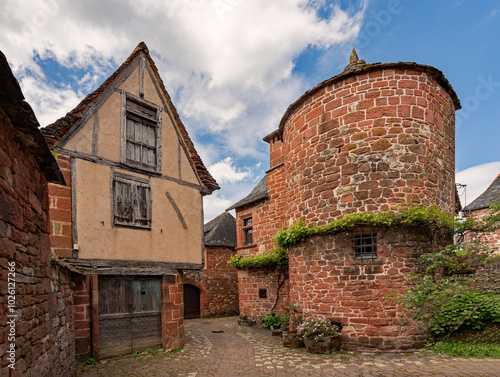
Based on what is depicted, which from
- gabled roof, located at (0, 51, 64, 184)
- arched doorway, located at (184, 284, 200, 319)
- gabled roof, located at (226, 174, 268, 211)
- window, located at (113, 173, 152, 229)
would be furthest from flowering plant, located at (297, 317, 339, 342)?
arched doorway, located at (184, 284, 200, 319)

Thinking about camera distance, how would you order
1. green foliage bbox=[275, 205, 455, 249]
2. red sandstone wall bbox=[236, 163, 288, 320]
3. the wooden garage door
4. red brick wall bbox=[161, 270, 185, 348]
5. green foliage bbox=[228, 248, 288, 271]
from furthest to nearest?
red sandstone wall bbox=[236, 163, 288, 320]
green foliage bbox=[228, 248, 288, 271]
red brick wall bbox=[161, 270, 185, 348]
green foliage bbox=[275, 205, 455, 249]
the wooden garage door

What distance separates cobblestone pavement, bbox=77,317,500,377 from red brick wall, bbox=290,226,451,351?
387mm

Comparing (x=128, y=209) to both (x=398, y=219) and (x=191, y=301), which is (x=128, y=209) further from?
(x=191, y=301)

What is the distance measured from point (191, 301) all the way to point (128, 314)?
910 centimetres

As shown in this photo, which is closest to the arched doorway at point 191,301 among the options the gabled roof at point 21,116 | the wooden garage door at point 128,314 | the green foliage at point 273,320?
the green foliage at point 273,320

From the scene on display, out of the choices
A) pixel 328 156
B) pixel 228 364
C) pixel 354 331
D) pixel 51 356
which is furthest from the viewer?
pixel 328 156

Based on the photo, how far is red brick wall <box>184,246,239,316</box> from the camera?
16.7 metres

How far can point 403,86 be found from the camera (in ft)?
27.6

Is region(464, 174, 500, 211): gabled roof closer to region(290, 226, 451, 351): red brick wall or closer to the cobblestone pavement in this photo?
region(290, 226, 451, 351): red brick wall

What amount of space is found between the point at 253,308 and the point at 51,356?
973cm

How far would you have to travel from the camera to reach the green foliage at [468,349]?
6895mm

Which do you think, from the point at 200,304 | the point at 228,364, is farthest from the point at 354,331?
the point at 200,304

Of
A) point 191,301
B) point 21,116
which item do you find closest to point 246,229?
point 191,301

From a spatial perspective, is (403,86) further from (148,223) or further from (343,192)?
(148,223)
